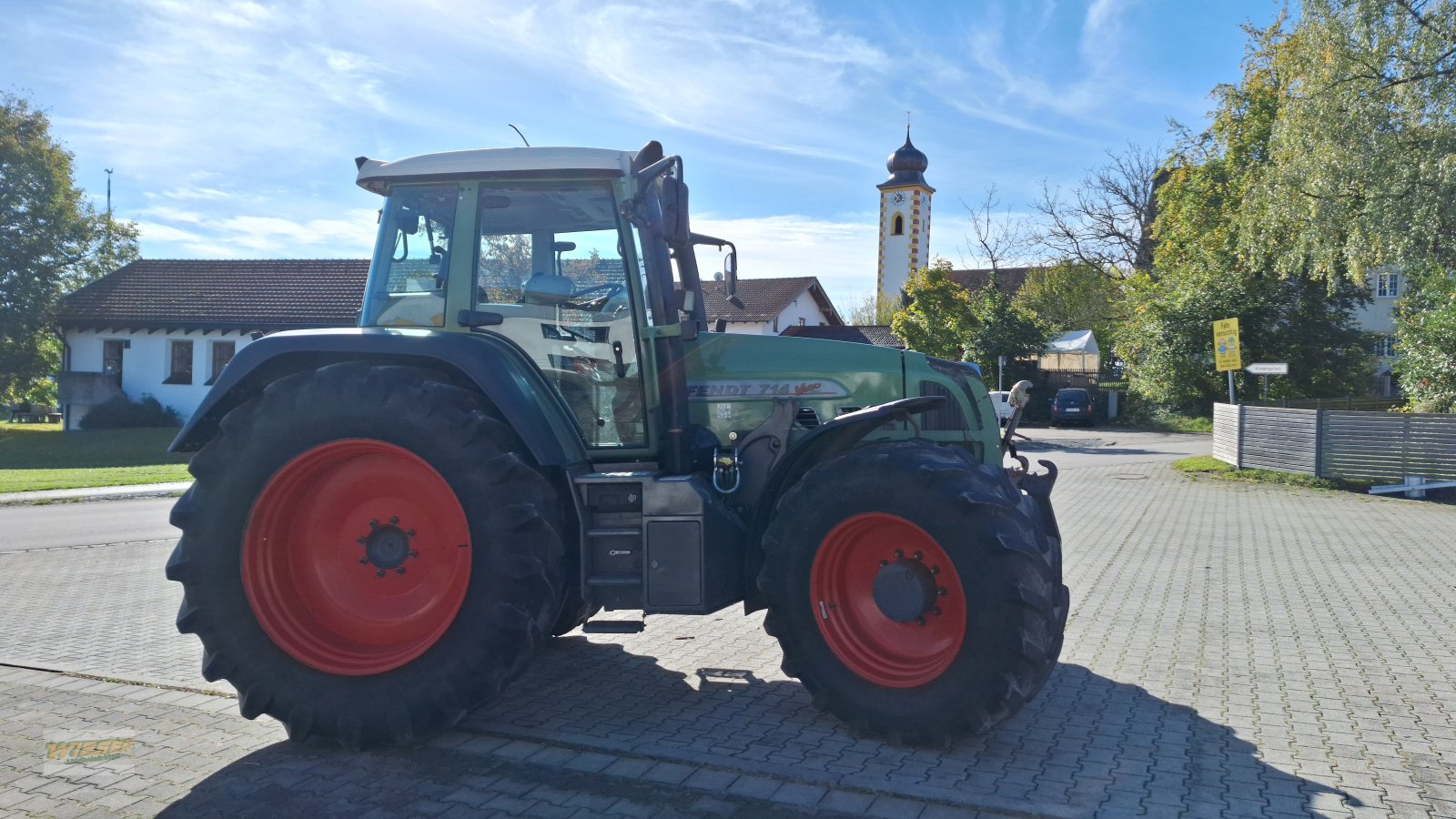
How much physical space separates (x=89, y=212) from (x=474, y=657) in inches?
1657

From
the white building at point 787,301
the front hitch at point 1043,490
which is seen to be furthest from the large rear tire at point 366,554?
the white building at point 787,301

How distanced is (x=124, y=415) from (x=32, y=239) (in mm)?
8192

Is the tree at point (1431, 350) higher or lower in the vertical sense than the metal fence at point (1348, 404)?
higher

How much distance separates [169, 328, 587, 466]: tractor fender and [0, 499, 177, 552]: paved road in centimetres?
767

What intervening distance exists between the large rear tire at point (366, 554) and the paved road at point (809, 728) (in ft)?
0.99

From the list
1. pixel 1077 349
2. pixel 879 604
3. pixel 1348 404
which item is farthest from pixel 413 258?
pixel 1077 349

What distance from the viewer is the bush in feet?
107

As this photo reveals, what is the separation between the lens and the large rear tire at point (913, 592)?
4137mm

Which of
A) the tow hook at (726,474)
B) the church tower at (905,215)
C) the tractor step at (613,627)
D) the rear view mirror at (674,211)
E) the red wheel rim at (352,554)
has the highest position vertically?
the church tower at (905,215)

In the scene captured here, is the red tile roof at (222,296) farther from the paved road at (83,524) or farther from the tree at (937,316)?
the tree at (937,316)

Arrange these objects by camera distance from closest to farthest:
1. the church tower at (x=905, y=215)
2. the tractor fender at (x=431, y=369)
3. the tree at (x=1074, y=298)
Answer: the tractor fender at (x=431, y=369)
the tree at (x=1074, y=298)
the church tower at (x=905, y=215)

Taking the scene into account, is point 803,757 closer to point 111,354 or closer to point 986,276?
point 111,354

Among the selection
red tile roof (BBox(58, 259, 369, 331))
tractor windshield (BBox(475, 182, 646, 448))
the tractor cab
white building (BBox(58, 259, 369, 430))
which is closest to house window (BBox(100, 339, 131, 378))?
white building (BBox(58, 259, 369, 430))

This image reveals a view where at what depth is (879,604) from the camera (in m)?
4.49
